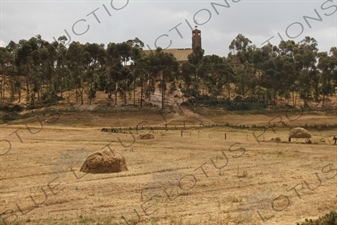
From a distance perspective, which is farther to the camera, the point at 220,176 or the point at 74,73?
the point at 74,73

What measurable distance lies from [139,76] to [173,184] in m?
47.3

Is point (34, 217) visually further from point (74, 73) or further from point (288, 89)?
point (288, 89)

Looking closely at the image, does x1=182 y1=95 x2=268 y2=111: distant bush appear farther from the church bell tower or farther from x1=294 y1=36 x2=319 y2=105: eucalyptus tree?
the church bell tower

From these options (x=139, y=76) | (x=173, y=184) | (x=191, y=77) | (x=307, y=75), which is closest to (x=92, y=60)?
(x=139, y=76)

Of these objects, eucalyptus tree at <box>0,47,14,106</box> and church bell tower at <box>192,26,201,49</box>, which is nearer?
eucalyptus tree at <box>0,47,14,106</box>

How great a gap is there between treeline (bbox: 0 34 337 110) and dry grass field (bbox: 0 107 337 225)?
28.2m

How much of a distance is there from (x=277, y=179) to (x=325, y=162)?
660 centimetres

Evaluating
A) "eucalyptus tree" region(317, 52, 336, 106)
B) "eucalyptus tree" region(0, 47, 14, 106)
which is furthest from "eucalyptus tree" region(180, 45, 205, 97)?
"eucalyptus tree" region(0, 47, 14, 106)

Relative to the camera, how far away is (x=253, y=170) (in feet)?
62.0

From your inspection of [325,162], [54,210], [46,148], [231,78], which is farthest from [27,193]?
[231,78]

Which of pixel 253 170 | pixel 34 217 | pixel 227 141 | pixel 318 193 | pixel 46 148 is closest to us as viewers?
pixel 34 217

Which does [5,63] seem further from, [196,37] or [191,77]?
[196,37]

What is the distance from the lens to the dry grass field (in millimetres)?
11391

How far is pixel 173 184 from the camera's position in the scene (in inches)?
610
